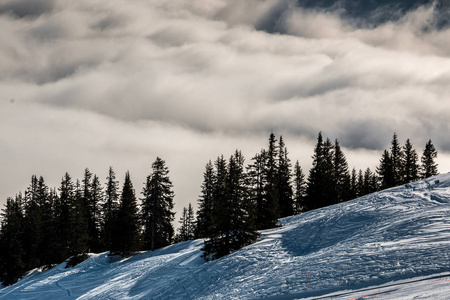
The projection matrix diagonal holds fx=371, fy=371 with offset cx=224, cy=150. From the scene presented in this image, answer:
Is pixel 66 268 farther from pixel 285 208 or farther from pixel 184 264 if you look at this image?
pixel 285 208

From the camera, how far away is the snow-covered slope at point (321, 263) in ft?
59.7

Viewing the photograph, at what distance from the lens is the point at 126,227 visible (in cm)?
4647

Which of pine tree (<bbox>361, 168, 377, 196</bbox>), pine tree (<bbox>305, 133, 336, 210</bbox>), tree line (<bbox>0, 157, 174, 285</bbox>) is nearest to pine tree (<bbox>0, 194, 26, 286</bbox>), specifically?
tree line (<bbox>0, 157, 174, 285</bbox>)

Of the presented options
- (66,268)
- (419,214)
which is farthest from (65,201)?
(419,214)

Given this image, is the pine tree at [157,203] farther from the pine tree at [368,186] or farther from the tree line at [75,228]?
the pine tree at [368,186]

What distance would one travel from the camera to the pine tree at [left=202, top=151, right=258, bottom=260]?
2888cm

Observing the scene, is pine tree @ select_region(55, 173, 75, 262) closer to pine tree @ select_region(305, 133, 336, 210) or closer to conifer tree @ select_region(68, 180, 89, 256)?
conifer tree @ select_region(68, 180, 89, 256)

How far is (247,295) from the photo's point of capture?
20672 mm

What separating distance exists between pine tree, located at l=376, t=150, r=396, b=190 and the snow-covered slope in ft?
102

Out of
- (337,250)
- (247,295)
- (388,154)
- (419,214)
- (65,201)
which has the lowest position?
(247,295)

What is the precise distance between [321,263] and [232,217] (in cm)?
903

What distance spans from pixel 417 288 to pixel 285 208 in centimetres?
4740

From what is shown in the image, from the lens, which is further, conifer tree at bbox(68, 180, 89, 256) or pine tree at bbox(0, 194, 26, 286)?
pine tree at bbox(0, 194, 26, 286)

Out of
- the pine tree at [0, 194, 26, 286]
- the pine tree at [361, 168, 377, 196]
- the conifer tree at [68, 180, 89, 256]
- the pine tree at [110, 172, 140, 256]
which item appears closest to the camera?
the pine tree at [110, 172, 140, 256]
